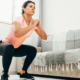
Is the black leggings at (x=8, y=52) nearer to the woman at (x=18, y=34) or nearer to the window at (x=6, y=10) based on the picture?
the woman at (x=18, y=34)

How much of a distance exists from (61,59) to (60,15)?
4.49 ft

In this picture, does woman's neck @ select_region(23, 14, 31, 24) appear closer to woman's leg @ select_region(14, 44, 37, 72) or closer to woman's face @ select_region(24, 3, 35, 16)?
woman's face @ select_region(24, 3, 35, 16)

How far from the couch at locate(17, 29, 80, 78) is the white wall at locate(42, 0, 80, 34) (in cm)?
35

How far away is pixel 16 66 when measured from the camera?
2.48 m

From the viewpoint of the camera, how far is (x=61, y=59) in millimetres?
1556

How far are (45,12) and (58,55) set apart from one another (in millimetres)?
1617

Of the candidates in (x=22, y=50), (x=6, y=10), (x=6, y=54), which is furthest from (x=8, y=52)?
(x=6, y=10)

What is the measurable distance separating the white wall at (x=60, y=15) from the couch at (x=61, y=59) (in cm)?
35

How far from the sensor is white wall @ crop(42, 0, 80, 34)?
8.08 feet

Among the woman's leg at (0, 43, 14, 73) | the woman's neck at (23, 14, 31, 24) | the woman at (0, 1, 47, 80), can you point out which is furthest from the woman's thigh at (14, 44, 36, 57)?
the woman's neck at (23, 14, 31, 24)

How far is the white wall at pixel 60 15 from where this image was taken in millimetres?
2461

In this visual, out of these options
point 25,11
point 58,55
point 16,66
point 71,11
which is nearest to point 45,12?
point 71,11

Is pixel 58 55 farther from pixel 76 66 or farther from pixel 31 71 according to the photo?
pixel 31 71

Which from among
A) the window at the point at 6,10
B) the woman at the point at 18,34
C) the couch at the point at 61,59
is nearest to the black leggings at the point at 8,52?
the woman at the point at 18,34
